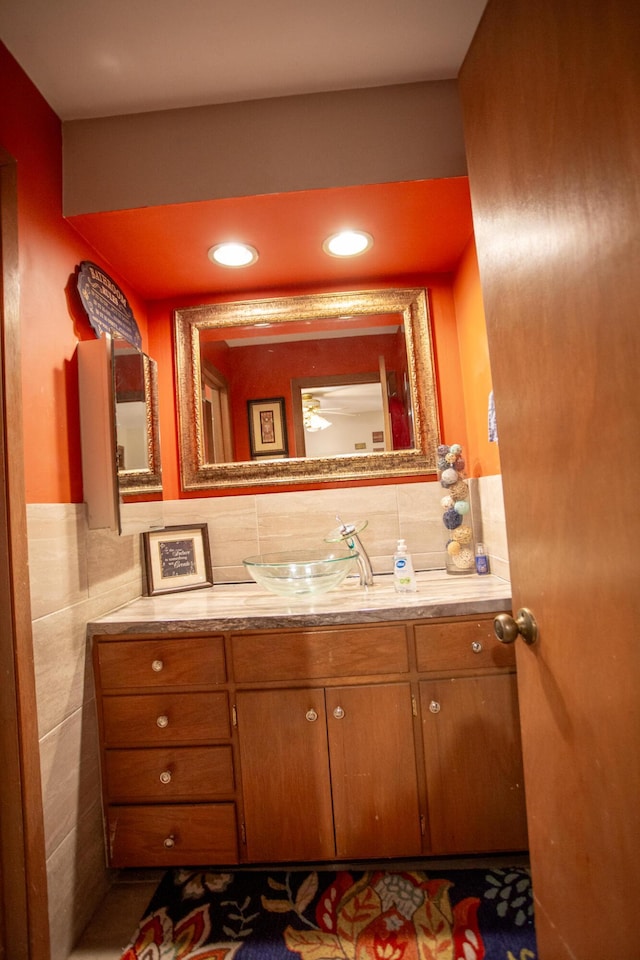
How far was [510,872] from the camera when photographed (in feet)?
4.67

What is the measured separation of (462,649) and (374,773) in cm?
46

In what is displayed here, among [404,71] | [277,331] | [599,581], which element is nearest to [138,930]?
[599,581]

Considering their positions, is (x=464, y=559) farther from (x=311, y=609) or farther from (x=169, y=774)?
(x=169, y=774)

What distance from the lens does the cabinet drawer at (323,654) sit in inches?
56.0

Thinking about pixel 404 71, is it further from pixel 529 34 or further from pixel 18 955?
pixel 18 955

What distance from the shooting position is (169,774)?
1.44m

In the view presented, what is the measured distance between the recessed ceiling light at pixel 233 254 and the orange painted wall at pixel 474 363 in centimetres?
86

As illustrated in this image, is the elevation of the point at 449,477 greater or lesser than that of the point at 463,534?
greater

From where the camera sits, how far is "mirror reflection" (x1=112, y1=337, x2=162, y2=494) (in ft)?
5.28

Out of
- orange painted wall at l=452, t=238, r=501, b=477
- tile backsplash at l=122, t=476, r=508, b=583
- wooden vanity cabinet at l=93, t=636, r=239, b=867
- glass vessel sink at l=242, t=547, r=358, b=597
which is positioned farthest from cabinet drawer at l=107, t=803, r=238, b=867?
orange painted wall at l=452, t=238, r=501, b=477

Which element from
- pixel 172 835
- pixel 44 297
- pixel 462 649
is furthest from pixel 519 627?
pixel 44 297

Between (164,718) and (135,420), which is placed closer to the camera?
(164,718)

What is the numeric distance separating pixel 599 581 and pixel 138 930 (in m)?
1.61

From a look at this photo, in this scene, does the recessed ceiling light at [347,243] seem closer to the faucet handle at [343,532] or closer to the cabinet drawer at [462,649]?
the faucet handle at [343,532]
